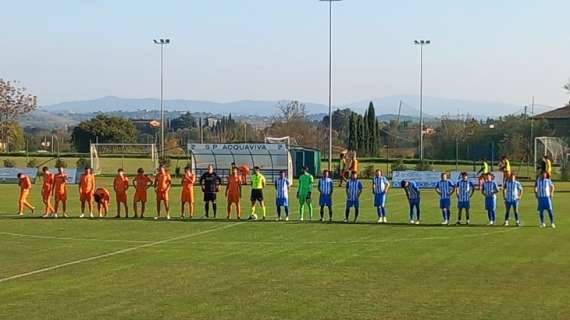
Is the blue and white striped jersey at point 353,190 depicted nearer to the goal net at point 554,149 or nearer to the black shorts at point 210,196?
the black shorts at point 210,196

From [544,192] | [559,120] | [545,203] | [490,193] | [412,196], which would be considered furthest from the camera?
[559,120]

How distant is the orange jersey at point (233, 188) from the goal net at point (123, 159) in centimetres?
4016

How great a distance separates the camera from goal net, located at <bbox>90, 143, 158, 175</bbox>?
74750 millimetres

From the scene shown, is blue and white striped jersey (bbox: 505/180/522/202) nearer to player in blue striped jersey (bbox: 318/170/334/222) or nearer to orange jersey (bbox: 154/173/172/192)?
player in blue striped jersey (bbox: 318/170/334/222)

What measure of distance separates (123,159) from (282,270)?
217 feet

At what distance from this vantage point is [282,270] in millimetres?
18203

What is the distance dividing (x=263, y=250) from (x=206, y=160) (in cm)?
4138

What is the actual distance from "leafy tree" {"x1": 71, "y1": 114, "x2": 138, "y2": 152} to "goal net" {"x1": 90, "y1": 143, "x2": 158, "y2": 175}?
Answer: 638 cm

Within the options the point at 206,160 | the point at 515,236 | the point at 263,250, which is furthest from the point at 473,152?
the point at 263,250

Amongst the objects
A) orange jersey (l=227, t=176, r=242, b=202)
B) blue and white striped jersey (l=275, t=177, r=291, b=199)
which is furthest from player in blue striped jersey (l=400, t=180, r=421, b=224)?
orange jersey (l=227, t=176, r=242, b=202)

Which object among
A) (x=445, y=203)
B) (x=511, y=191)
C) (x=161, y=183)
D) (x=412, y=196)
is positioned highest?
(x=161, y=183)

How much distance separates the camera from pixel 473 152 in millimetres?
81812

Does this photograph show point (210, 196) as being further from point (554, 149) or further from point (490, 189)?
point (554, 149)

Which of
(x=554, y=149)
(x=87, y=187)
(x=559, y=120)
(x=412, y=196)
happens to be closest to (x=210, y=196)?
(x=87, y=187)
